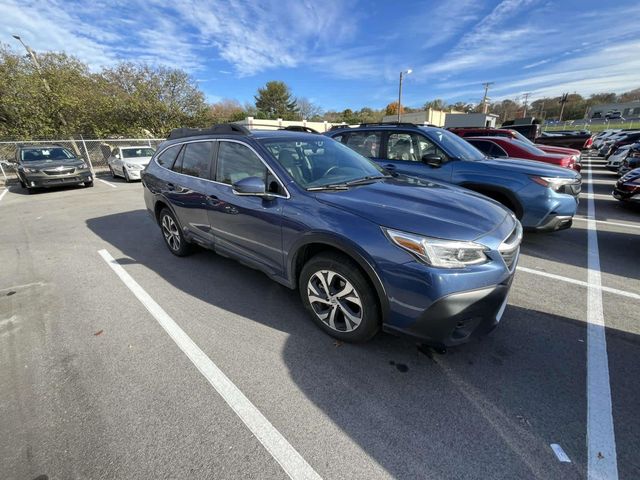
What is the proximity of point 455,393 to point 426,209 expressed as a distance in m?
1.30

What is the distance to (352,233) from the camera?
7.22ft

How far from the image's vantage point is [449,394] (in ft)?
6.79

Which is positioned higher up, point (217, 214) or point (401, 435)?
point (217, 214)

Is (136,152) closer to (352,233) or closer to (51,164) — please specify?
(51,164)

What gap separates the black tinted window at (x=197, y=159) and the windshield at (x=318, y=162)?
90cm

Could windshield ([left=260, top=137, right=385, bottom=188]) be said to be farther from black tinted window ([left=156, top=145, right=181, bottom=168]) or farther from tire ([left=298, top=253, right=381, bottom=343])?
black tinted window ([left=156, top=145, right=181, bottom=168])

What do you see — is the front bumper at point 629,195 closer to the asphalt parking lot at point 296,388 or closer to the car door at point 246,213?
the asphalt parking lot at point 296,388

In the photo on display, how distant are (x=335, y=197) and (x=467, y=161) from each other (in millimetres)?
3314

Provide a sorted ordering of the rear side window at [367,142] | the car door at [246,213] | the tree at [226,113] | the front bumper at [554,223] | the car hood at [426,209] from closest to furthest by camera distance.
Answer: the car hood at [426,209]
the car door at [246,213]
the front bumper at [554,223]
the rear side window at [367,142]
the tree at [226,113]

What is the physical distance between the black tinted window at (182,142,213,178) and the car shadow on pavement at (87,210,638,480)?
161cm

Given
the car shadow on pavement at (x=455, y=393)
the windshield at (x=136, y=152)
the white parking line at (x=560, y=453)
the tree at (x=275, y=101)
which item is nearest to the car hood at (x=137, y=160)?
the windshield at (x=136, y=152)

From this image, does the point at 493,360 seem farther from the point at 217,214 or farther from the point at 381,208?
the point at 217,214

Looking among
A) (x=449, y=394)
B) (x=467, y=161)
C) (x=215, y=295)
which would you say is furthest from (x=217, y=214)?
(x=467, y=161)

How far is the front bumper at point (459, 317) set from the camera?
1.95 m
